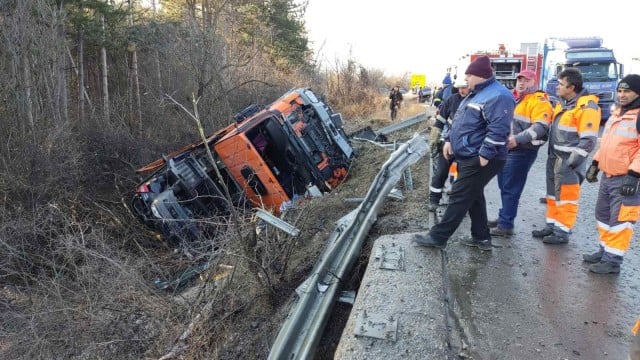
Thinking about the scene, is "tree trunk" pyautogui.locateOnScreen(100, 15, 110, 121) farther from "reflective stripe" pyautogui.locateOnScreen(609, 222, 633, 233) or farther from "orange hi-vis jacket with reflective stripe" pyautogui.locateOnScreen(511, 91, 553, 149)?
"reflective stripe" pyautogui.locateOnScreen(609, 222, 633, 233)

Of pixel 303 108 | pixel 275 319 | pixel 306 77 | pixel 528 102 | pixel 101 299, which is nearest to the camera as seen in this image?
pixel 275 319

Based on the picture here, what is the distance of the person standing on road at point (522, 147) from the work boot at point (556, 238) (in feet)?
1.09

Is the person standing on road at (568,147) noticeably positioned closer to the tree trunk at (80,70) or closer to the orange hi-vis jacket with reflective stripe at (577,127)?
the orange hi-vis jacket with reflective stripe at (577,127)

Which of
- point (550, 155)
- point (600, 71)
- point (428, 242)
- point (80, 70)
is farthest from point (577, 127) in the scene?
point (600, 71)

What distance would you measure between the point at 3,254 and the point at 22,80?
3541 millimetres

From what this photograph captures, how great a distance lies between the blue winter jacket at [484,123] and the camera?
3074 millimetres

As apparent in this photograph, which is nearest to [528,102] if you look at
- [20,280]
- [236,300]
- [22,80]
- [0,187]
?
[236,300]

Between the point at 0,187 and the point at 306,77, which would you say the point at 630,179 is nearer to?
the point at 0,187

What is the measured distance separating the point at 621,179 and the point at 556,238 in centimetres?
84

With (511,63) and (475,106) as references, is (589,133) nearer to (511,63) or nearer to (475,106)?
(475,106)

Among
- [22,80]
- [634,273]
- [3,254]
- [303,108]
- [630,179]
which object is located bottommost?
[3,254]

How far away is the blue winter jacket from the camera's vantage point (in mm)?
3074

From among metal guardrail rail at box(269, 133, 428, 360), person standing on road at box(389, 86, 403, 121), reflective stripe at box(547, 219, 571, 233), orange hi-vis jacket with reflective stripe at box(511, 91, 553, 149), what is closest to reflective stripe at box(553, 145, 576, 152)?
orange hi-vis jacket with reflective stripe at box(511, 91, 553, 149)

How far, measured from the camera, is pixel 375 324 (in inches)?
92.0
